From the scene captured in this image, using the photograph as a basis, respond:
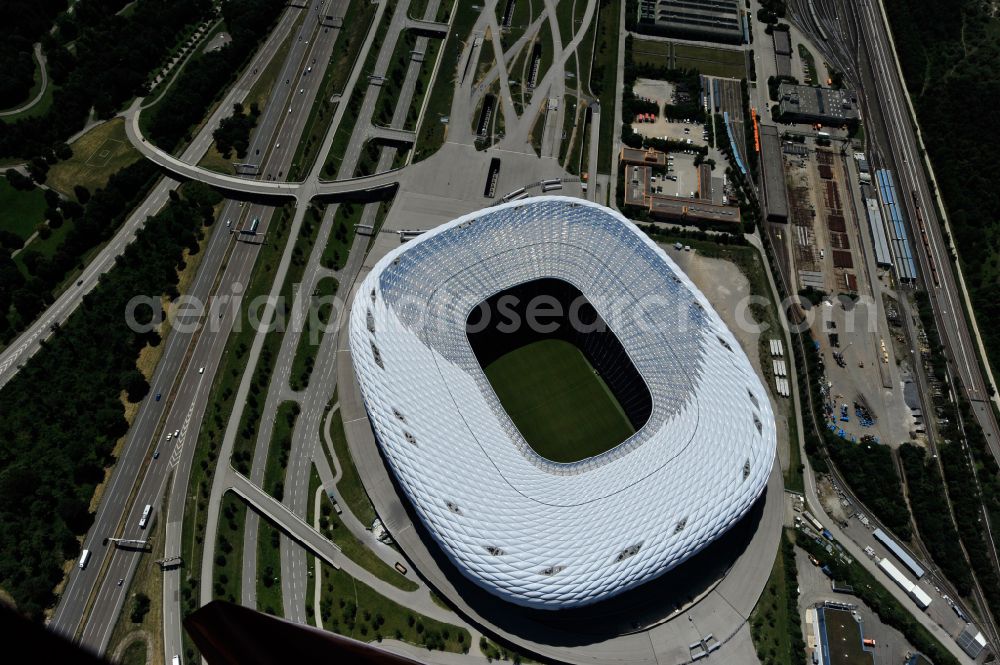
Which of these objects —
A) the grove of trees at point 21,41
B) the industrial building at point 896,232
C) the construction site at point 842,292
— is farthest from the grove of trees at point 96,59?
the industrial building at point 896,232

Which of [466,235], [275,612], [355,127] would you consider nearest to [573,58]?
[355,127]

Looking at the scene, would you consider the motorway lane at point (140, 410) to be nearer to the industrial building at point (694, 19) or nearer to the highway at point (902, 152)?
the industrial building at point (694, 19)

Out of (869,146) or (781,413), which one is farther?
(869,146)

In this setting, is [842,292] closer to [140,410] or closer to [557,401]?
[557,401]

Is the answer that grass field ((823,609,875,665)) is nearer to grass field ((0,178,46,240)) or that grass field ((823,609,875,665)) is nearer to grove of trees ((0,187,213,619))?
grove of trees ((0,187,213,619))

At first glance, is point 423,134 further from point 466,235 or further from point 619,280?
point 619,280

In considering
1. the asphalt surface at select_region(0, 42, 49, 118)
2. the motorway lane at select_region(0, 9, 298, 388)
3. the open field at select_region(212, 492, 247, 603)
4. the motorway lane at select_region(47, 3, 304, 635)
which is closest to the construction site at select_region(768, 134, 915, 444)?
the open field at select_region(212, 492, 247, 603)
